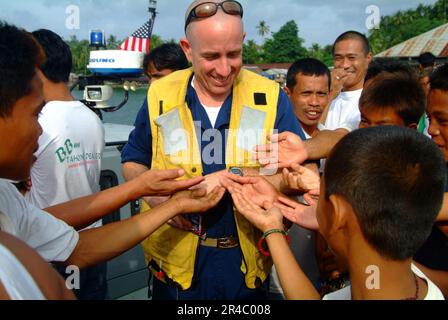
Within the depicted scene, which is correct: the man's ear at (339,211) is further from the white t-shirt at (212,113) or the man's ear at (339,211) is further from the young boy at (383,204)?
the white t-shirt at (212,113)

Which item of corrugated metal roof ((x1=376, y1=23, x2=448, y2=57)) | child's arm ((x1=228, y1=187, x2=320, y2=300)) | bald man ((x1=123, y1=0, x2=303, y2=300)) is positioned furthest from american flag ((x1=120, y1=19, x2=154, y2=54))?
corrugated metal roof ((x1=376, y1=23, x2=448, y2=57))

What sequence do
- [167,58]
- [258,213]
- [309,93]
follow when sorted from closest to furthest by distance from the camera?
[258,213], [309,93], [167,58]

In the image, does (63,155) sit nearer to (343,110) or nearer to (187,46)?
(187,46)

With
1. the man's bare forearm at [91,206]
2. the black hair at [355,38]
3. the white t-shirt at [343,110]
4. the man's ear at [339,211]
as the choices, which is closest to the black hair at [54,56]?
the man's bare forearm at [91,206]

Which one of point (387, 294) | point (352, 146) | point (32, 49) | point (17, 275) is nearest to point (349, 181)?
point (352, 146)

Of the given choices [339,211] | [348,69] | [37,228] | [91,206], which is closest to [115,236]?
[91,206]

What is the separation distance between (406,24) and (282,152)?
6259cm

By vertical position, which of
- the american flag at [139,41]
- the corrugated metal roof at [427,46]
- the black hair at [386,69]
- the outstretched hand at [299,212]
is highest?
the corrugated metal roof at [427,46]

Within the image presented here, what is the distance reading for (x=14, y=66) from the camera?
1274mm

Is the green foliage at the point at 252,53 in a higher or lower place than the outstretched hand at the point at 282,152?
higher

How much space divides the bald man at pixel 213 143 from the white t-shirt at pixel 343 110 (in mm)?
2166

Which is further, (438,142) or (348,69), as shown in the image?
(348,69)

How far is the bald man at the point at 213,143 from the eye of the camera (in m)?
2.17

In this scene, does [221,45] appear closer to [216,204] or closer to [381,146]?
[216,204]
